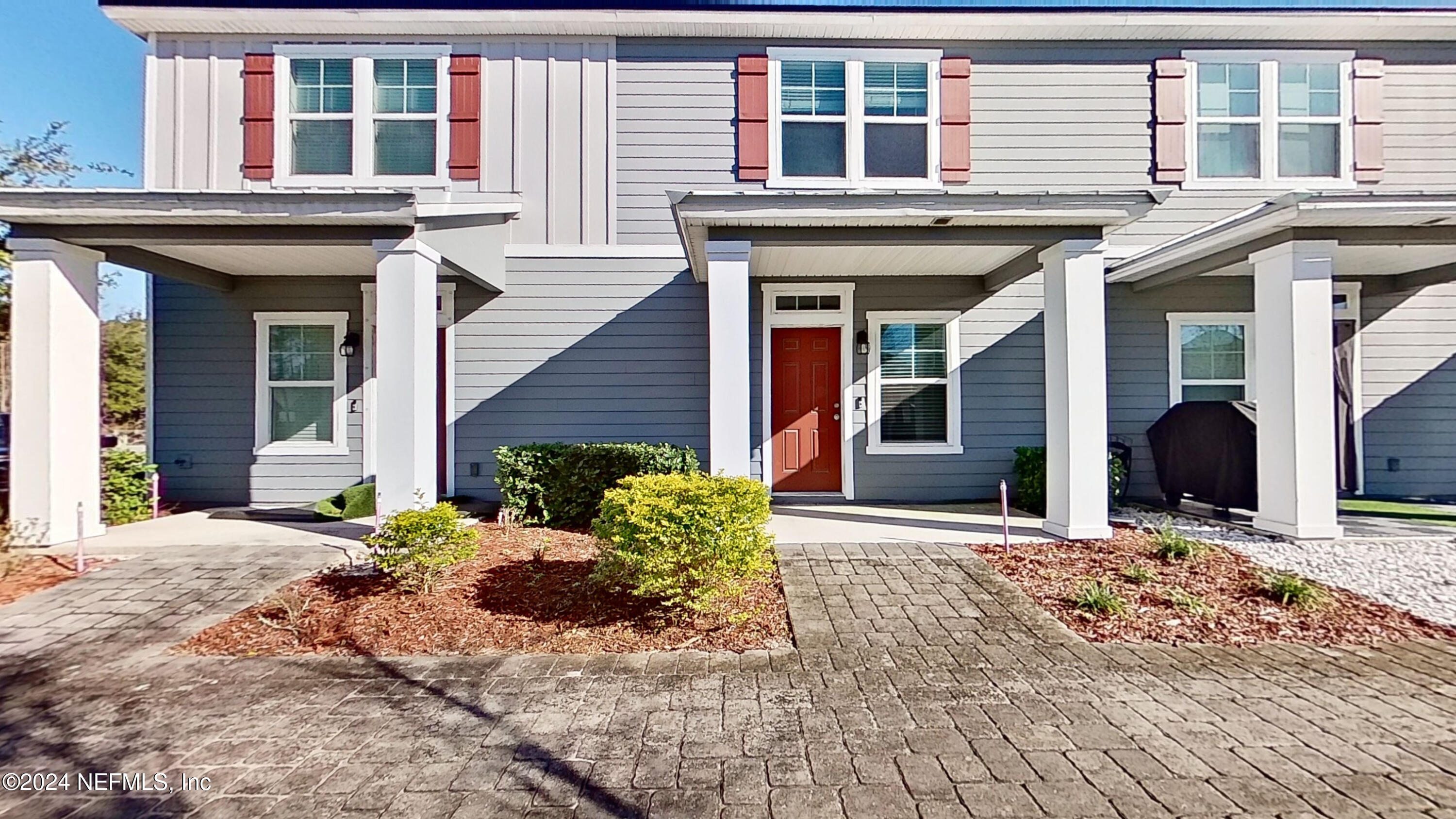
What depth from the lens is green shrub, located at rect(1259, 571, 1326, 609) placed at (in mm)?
4137

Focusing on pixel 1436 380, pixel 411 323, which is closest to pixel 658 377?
pixel 411 323

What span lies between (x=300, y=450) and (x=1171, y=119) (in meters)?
11.1

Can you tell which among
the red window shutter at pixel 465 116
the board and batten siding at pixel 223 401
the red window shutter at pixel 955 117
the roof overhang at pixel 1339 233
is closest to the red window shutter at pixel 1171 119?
the roof overhang at pixel 1339 233

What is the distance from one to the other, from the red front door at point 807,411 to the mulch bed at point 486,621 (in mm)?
3309

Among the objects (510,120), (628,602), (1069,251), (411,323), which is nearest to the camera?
(628,602)

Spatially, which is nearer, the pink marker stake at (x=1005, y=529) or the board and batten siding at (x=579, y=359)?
the pink marker stake at (x=1005, y=529)

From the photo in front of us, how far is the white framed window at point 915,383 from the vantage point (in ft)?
25.8

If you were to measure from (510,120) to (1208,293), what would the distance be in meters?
8.71

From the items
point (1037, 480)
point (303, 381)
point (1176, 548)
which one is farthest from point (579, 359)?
point (1176, 548)

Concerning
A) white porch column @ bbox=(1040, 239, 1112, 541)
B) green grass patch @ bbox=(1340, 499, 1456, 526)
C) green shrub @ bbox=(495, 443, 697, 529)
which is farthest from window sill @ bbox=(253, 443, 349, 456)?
green grass patch @ bbox=(1340, 499, 1456, 526)

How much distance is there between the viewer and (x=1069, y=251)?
564 cm

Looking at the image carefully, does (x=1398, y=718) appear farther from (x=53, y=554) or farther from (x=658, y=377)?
(x=53, y=554)

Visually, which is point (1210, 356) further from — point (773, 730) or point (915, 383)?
point (773, 730)

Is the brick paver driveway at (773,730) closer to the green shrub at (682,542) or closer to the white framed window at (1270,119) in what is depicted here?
the green shrub at (682,542)
